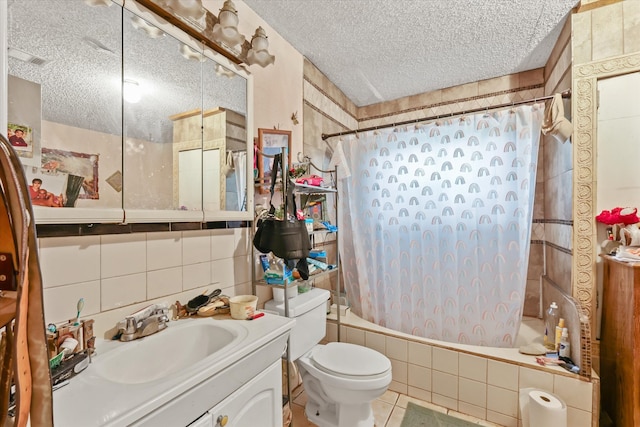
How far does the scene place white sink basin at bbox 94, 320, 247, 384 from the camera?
0.88 m

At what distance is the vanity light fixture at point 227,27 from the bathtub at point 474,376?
1.98 meters

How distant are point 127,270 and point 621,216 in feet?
7.79

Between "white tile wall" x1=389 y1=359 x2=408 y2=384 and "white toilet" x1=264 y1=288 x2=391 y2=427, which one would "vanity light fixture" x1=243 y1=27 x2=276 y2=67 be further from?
"white tile wall" x1=389 y1=359 x2=408 y2=384

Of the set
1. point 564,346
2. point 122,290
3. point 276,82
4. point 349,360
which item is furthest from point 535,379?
point 276,82

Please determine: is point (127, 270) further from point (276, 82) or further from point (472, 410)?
point (472, 410)

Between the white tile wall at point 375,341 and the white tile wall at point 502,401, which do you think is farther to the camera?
the white tile wall at point 375,341

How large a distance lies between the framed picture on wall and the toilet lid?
1.06m

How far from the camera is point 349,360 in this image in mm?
1621

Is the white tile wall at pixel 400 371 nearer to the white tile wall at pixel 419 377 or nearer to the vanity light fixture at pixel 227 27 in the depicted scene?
the white tile wall at pixel 419 377

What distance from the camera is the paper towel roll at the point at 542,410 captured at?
1413 mm

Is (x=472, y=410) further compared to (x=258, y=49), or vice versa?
(x=472, y=410)

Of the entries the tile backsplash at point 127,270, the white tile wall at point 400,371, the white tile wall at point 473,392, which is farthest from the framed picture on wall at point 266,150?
the white tile wall at point 473,392

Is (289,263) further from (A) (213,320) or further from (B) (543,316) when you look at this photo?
(B) (543,316)

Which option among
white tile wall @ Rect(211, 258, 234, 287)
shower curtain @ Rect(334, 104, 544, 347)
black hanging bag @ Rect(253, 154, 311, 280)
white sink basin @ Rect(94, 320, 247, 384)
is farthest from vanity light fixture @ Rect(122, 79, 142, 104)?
shower curtain @ Rect(334, 104, 544, 347)
